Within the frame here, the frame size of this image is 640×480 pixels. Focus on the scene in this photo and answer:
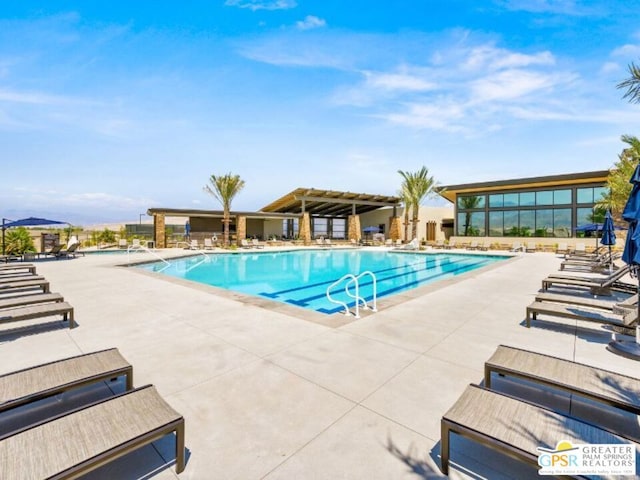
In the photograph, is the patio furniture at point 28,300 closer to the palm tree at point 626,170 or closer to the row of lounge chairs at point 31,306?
the row of lounge chairs at point 31,306

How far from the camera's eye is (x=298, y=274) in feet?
45.1

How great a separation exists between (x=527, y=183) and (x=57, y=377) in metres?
30.4

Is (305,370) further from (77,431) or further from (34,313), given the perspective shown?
(34,313)

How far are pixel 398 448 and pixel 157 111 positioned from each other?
51.5 ft

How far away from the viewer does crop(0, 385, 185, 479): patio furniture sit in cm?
158

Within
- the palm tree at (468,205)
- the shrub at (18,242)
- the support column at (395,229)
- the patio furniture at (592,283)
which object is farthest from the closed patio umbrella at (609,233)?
the shrub at (18,242)

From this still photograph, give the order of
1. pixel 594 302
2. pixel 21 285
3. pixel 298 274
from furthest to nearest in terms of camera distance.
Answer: pixel 298 274, pixel 21 285, pixel 594 302

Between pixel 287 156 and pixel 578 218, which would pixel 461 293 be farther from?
pixel 578 218

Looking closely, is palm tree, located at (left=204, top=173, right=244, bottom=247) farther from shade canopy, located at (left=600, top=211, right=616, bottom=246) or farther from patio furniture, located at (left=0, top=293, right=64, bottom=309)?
shade canopy, located at (left=600, top=211, right=616, bottom=246)

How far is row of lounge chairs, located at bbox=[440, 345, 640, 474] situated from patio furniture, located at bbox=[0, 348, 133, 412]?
106 inches

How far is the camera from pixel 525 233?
1035 inches

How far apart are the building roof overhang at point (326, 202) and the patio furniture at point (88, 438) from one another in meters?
25.4

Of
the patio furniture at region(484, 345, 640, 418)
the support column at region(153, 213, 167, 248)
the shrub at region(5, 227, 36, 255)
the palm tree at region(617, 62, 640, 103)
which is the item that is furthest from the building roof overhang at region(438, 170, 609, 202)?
the shrub at region(5, 227, 36, 255)

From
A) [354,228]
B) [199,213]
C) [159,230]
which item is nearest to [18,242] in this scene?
[159,230]
